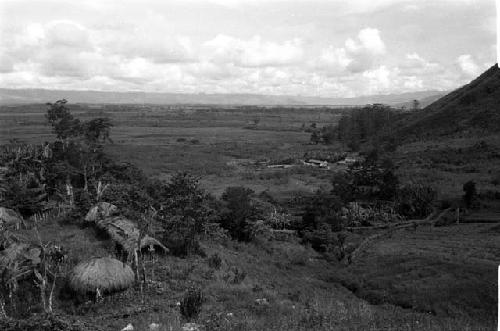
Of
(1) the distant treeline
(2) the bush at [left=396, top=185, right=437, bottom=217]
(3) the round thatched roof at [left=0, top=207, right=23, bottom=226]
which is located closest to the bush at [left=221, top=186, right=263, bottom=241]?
(3) the round thatched roof at [left=0, top=207, right=23, bottom=226]

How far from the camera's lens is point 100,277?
44.5 ft

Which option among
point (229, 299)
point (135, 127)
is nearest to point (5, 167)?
point (229, 299)

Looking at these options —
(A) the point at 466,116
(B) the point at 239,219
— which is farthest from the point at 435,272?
(A) the point at 466,116

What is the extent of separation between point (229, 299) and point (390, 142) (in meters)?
76.2

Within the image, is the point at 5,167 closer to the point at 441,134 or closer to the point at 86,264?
the point at 86,264

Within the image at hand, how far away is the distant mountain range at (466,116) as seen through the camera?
79.9 metres

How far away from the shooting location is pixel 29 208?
2603 centimetres

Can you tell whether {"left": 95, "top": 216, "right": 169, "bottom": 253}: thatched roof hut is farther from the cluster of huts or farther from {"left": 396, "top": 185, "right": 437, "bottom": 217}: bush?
{"left": 396, "top": 185, "right": 437, "bottom": 217}: bush

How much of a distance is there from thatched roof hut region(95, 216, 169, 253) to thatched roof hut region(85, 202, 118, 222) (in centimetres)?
68

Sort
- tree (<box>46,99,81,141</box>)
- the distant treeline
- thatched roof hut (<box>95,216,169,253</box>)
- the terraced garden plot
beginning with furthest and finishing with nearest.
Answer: the distant treeline → tree (<box>46,99,81,141</box>) → the terraced garden plot → thatched roof hut (<box>95,216,169,253</box>)

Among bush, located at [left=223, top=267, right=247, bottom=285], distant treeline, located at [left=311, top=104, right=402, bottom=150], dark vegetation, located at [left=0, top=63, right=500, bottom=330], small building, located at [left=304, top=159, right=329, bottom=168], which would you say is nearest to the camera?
dark vegetation, located at [left=0, top=63, right=500, bottom=330]

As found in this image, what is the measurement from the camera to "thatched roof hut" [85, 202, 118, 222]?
22203 mm

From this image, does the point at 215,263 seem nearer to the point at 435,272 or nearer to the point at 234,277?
the point at 234,277

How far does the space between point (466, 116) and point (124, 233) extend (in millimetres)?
80467
